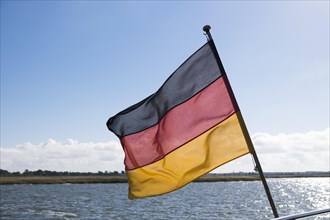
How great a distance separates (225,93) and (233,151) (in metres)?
0.98

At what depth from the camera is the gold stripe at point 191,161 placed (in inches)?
257

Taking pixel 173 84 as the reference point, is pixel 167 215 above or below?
below

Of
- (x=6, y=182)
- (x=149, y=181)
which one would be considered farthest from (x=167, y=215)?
(x=6, y=182)

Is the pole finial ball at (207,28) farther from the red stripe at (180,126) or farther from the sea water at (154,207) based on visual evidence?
the sea water at (154,207)

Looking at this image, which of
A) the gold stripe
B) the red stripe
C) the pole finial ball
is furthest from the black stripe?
the gold stripe

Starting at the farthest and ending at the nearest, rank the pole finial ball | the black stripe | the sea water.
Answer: the sea water → the black stripe → the pole finial ball

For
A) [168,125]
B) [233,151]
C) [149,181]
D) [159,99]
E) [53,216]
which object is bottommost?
[53,216]

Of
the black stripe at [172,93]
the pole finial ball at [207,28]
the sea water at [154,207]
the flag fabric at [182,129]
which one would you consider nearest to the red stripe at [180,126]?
the flag fabric at [182,129]

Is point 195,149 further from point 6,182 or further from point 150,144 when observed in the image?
point 6,182

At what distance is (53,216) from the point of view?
37438mm

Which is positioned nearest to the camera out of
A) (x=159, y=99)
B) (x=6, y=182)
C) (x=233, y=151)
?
(x=233, y=151)

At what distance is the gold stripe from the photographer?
6531 millimetres

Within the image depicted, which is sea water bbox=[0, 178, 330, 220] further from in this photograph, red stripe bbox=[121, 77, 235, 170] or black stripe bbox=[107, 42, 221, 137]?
black stripe bbox=[107, 42, 221, 137]

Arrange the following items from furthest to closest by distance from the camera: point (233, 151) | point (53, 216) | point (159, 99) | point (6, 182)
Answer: point (6, 182), point (53, 216), point (159, 99), point (233, 151)
